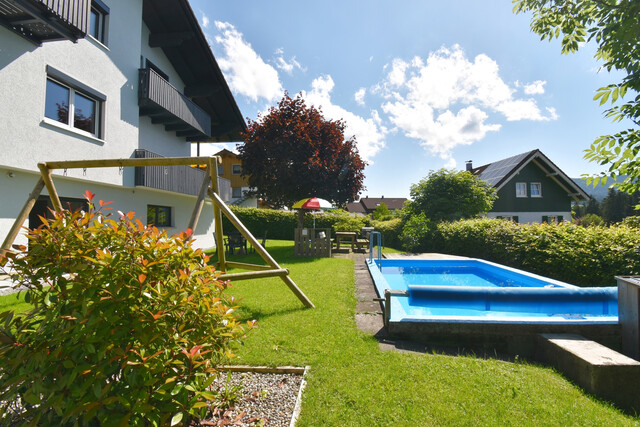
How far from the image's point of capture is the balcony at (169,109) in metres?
11.7

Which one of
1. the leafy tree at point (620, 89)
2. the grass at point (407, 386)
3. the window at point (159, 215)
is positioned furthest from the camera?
the window at point (159, 215)

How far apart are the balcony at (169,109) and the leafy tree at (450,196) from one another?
14783mm

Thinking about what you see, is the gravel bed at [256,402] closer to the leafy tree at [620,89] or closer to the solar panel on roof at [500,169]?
the leafy tree at [620,89]

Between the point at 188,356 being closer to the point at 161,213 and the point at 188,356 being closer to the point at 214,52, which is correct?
the point at 161,213

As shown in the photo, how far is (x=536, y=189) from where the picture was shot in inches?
1016

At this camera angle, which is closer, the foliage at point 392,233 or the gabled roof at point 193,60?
the gabled roof at point 193,60

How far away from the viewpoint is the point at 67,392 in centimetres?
186

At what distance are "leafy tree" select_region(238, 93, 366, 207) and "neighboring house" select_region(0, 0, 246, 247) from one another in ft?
A: 9.86

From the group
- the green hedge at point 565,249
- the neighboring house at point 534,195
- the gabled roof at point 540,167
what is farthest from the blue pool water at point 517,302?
the neighboring house at point 534,195

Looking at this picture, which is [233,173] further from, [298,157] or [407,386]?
[407,386]

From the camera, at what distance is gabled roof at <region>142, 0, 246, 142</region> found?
13047 millimetres

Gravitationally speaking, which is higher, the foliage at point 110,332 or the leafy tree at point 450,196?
the leafy tree at point 450,196

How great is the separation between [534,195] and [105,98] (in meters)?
31.6

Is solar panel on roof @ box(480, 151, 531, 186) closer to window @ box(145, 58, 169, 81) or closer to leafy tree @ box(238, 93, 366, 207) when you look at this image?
leafy tree @ box(238, 93, 366, 207)
